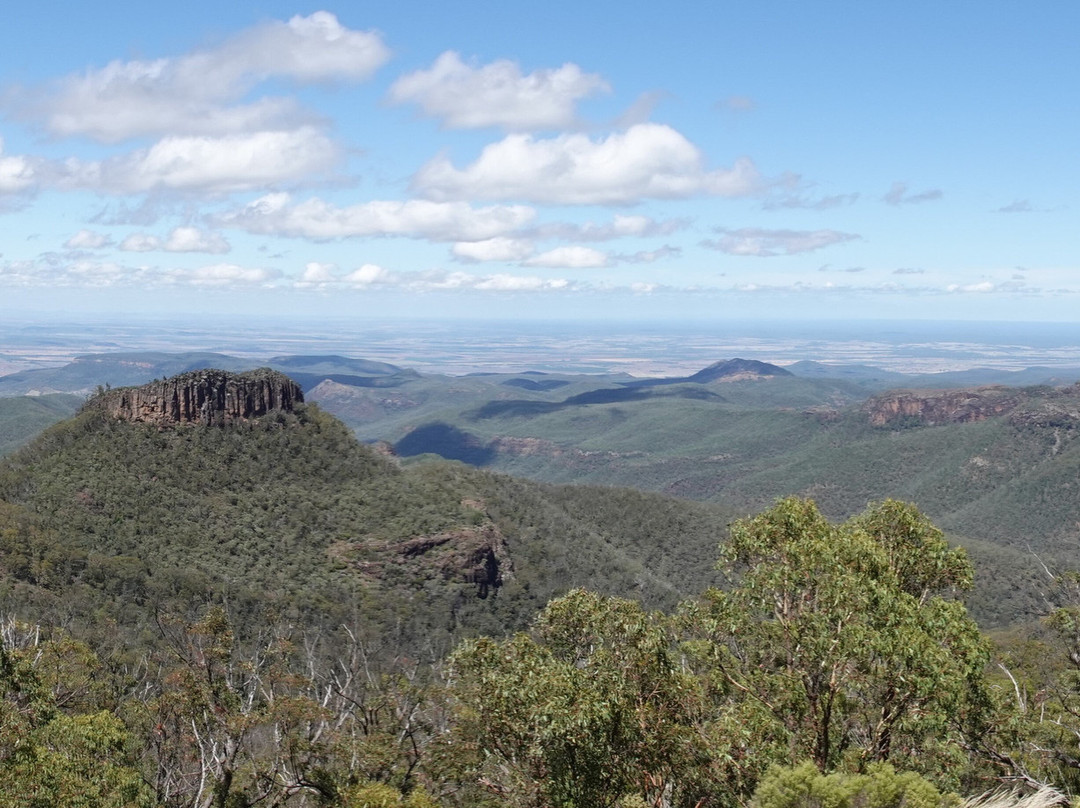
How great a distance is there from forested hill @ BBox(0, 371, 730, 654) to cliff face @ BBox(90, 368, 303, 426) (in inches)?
38.2

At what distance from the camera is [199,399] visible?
93.4 meters

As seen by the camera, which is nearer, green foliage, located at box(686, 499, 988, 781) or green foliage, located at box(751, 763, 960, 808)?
green foliage, located at box(751, 763, 960, 808)

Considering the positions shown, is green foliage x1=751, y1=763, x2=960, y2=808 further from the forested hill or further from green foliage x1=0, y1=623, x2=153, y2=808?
the forested hill

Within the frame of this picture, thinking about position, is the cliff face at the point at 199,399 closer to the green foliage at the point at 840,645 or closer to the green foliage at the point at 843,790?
the green foliage at the point at 840,645

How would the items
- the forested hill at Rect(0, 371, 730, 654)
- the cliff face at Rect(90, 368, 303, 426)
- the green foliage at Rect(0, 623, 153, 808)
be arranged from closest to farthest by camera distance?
the green foliage at Rect(0, 623, 153, 808), the forested hill at Rect(0, 371, 730, 654), the cliff face at Rect(90, 368, 303, 426)

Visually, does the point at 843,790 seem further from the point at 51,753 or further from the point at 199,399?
the point at 199,399

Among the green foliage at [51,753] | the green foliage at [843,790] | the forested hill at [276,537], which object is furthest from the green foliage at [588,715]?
the forested hill at [276,537]

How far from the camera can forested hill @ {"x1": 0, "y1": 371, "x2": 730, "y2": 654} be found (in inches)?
2618

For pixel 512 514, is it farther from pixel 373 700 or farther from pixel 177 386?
pixel 373 700

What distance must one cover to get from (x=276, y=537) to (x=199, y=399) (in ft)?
69.2

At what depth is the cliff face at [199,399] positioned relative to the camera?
298 ft

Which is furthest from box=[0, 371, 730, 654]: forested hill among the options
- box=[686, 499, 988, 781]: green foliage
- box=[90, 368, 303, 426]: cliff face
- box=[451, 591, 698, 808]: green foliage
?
box=[451, 591, 698, 808]: green foliage

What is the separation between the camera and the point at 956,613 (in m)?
17.6

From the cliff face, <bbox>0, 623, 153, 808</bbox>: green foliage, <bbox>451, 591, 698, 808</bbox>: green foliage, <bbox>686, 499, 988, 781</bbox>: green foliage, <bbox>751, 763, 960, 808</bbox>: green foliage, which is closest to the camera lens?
<bbox>751, 763, 960, 808</bbox>: green foliage
